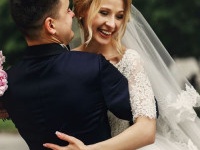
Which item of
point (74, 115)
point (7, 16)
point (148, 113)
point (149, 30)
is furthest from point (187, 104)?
point (7, 16)

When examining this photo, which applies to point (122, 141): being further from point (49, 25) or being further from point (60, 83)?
point (49, 25)

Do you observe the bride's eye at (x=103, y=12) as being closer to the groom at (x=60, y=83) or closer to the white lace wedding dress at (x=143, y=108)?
the white lace wedding dress at (x=143, y=108)

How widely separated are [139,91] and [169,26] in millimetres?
14898

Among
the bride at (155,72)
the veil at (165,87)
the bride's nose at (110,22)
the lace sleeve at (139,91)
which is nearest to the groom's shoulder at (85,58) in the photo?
the lace sleeve at (139,91)

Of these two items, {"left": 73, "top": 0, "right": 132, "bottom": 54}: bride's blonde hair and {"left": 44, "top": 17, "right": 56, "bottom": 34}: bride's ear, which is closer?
{"left": 44, "top": 17, "right": 56, "bottom": 34}: bride's ear

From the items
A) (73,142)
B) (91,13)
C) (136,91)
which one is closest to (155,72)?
(91,13)

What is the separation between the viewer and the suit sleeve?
282 centimetres

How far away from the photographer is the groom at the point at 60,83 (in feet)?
9.27

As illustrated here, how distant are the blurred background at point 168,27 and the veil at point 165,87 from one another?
39.4ft

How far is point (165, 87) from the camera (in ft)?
12.6

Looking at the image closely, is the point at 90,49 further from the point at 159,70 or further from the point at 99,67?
the point at 99,67

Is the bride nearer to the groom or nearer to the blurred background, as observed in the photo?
the groom

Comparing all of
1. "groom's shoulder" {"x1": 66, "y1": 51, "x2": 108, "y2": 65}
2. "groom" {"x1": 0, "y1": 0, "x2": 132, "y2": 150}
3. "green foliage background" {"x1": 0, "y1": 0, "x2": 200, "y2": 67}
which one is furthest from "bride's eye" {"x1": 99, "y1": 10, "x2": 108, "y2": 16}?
"green foliage background" {"x1": 0, "y1": 0, "x2": 200, "y2": 67}

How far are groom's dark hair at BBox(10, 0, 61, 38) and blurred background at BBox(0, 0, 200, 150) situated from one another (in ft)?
42.8
